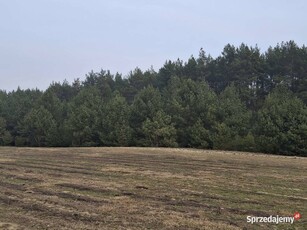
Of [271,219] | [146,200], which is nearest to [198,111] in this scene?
[146,200]

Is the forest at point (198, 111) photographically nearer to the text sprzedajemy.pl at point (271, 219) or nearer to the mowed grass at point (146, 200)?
the mowed grass at point (146, 200)

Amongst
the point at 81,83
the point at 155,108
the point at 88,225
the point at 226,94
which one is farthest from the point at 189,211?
the point at 81,83

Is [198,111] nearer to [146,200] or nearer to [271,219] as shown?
[146,200]

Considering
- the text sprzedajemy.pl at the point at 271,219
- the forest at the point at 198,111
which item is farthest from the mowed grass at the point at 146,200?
the forest at the point at 198,111

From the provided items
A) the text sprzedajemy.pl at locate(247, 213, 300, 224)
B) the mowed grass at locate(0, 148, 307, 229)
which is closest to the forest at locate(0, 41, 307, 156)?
the mowed grass at locate(0, 148, 307, 229)

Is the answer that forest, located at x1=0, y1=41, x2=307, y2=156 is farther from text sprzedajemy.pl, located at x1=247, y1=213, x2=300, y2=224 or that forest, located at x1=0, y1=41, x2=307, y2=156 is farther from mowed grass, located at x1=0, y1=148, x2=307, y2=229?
text sprzedajemy.pl, located at x1=247, y1=213, x2=300, y2=224

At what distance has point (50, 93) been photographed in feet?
233

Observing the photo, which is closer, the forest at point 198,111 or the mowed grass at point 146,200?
the mowed grass at point 146,200

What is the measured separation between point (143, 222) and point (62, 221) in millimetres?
1729

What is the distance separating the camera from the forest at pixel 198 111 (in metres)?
40.5

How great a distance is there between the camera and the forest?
Answer: 40500 millimetres

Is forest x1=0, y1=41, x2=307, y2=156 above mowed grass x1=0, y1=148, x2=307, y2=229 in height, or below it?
above

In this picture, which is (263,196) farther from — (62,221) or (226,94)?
(226,94)

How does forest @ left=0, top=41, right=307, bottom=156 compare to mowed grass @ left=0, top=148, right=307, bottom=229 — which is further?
forest @ left=0, top=41, right=307, bottom=156
